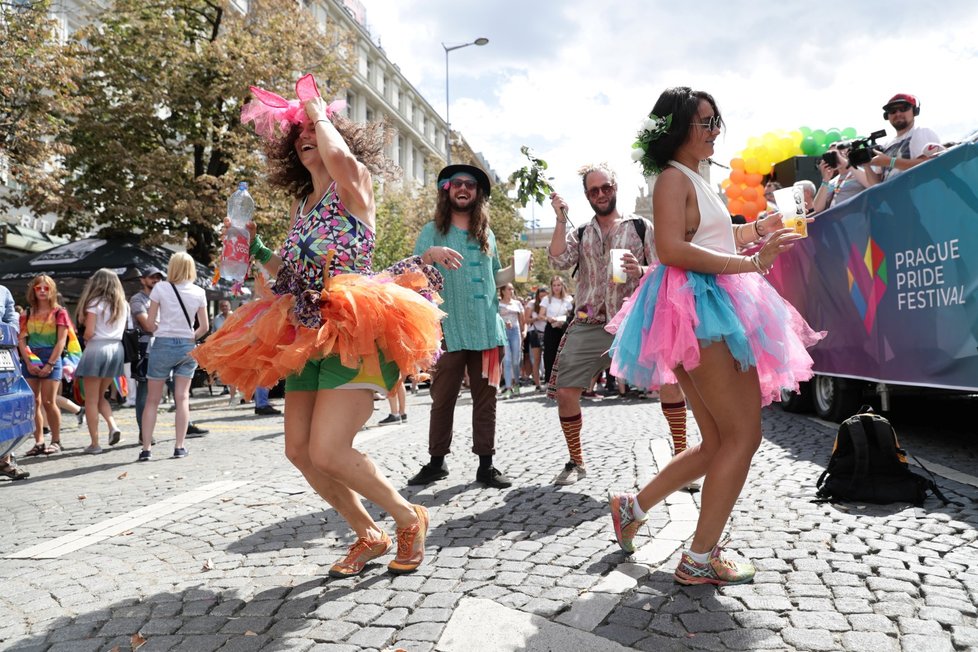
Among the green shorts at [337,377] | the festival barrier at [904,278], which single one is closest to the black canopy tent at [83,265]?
the festival barrier at [904,278]

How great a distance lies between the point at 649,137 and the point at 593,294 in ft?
6.51

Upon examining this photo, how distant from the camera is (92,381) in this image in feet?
24.6

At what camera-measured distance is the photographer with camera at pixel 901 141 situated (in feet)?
20.3

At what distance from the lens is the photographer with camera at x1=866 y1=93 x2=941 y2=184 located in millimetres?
6180

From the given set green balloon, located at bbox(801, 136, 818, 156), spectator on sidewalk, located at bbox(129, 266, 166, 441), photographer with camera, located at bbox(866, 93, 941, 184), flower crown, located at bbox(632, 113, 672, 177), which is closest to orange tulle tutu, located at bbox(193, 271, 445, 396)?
flower crown, located at bbox(632, 113, 672, 177)

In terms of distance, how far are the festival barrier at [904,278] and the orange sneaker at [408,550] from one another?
3860 millimetres

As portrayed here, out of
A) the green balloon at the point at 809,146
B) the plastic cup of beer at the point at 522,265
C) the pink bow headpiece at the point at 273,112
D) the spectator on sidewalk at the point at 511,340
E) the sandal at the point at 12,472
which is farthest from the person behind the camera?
the spectator on sidewalk at the point at 511,340

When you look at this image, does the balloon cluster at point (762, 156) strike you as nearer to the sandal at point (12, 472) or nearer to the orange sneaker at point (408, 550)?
the orange sneaker at point (408, 550)

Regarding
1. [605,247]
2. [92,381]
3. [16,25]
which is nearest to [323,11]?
[16,25]

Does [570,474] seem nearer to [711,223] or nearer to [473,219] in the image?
[473,219]

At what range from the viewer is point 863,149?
662 cm

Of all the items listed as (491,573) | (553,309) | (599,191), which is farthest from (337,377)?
(553,309)

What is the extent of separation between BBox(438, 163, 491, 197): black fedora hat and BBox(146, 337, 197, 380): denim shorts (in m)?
3.18

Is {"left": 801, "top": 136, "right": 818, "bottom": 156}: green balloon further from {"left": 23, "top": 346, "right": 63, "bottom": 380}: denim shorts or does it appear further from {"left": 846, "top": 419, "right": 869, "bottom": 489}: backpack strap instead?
{"left": 23, "top": 346, "right": 63, "bottom": 380}: denim shorts
